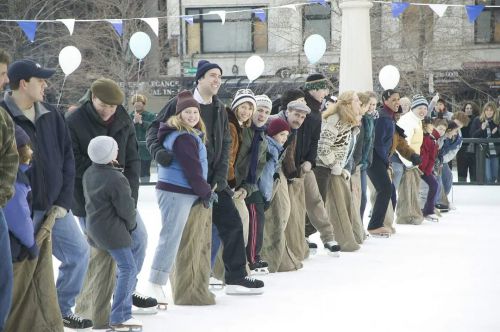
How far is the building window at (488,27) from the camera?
40719mm

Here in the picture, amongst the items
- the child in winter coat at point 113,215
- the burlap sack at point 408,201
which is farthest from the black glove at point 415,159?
the child in winter coat at point 113,215

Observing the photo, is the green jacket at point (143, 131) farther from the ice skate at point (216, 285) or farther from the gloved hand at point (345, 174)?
the ice skate at point (216, 285)

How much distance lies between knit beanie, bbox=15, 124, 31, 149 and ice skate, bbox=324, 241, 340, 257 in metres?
5.82

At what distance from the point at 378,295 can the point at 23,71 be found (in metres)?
3.85

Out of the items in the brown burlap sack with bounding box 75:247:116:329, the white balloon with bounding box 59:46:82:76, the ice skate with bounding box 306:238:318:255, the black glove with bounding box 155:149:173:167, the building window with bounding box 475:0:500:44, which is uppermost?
the building window with bounding box 475:0:500:44

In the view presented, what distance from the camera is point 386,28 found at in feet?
121

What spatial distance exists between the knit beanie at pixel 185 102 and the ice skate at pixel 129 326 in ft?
5.68

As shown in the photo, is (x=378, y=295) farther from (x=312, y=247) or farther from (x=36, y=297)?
(x=36, y=297)

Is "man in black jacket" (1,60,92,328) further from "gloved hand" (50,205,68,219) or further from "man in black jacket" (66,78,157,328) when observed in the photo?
"man in black jacket" (66,78,157,328)

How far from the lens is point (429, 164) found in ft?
53.7

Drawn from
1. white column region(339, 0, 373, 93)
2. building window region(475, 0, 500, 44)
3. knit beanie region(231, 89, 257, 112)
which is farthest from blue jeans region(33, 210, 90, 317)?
building window region(475, 0, 500, 44)

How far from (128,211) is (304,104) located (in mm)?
3843

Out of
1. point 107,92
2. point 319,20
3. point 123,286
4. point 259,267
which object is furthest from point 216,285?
point 319,20

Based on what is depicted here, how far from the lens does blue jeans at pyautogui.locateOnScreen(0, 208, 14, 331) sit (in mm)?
6387
